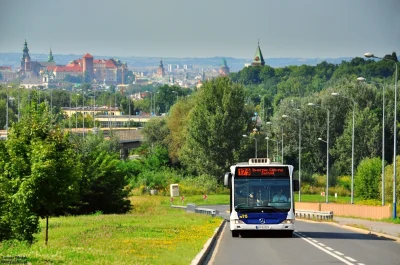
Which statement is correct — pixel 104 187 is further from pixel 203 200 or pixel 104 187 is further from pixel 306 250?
pixel 306 250

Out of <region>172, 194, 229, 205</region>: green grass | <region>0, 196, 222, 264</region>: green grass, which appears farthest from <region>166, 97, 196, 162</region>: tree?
<region>0, 196, 222, 264</region>: green grass

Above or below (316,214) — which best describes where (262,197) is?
above

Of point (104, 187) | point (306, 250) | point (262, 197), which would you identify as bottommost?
point (104, 187)

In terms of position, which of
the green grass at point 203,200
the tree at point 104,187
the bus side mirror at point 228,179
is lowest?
the green grass at point 203,200

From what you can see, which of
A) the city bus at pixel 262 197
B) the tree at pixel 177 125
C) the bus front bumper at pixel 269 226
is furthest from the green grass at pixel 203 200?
the bus front bumper at pixel 269 226

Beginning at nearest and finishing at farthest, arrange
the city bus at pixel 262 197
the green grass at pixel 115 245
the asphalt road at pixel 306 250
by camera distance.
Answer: the green grass at pixel 115 245 < the asphalt road at pixel 306 250 < the city bus at pixel 262 197

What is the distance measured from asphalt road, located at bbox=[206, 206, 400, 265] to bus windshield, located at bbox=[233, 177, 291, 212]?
124 centimetres

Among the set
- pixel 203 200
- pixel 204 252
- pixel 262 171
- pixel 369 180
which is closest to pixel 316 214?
pixel 262 171

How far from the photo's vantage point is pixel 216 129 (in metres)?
115

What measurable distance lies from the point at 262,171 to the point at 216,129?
7518 centimetres

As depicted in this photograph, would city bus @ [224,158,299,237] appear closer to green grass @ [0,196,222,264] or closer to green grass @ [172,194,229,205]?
green grass @ [0,196,222,264]

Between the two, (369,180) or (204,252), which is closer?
(204,252)

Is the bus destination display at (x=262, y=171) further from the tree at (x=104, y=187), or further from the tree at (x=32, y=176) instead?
the tree at (x=104, y=187)

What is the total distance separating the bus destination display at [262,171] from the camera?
130ft
